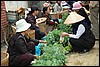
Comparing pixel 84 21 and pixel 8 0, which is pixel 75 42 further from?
pixel 8 0

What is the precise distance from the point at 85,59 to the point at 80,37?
2.38 ft

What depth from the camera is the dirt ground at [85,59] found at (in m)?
5.64

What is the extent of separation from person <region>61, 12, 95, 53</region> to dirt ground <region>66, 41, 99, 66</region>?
0.18 metres

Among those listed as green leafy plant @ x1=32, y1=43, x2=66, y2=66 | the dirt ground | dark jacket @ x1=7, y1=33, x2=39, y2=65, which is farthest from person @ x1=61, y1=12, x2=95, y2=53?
dark jacket @ x1=7, y1=33, x2=39, y2=65

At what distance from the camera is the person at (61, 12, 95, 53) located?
633cm

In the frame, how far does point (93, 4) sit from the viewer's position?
772 cm

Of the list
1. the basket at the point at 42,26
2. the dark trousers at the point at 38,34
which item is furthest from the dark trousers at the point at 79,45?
the basket at the point at 42,26

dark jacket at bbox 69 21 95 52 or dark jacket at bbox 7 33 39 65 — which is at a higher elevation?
dark jacket at bbox 7 33 39 65

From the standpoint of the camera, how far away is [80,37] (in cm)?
646

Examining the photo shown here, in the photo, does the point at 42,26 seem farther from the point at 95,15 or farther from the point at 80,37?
the point at 80,37

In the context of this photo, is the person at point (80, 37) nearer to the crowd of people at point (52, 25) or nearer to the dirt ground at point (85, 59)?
the crowd of people at point (52, 25)

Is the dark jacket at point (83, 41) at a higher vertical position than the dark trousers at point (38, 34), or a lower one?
higher

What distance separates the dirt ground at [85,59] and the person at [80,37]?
0.57ft

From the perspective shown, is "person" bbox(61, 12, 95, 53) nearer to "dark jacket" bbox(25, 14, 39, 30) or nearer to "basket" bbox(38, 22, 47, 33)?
"dark jacket" bbox(25, 14, 39, 30)
